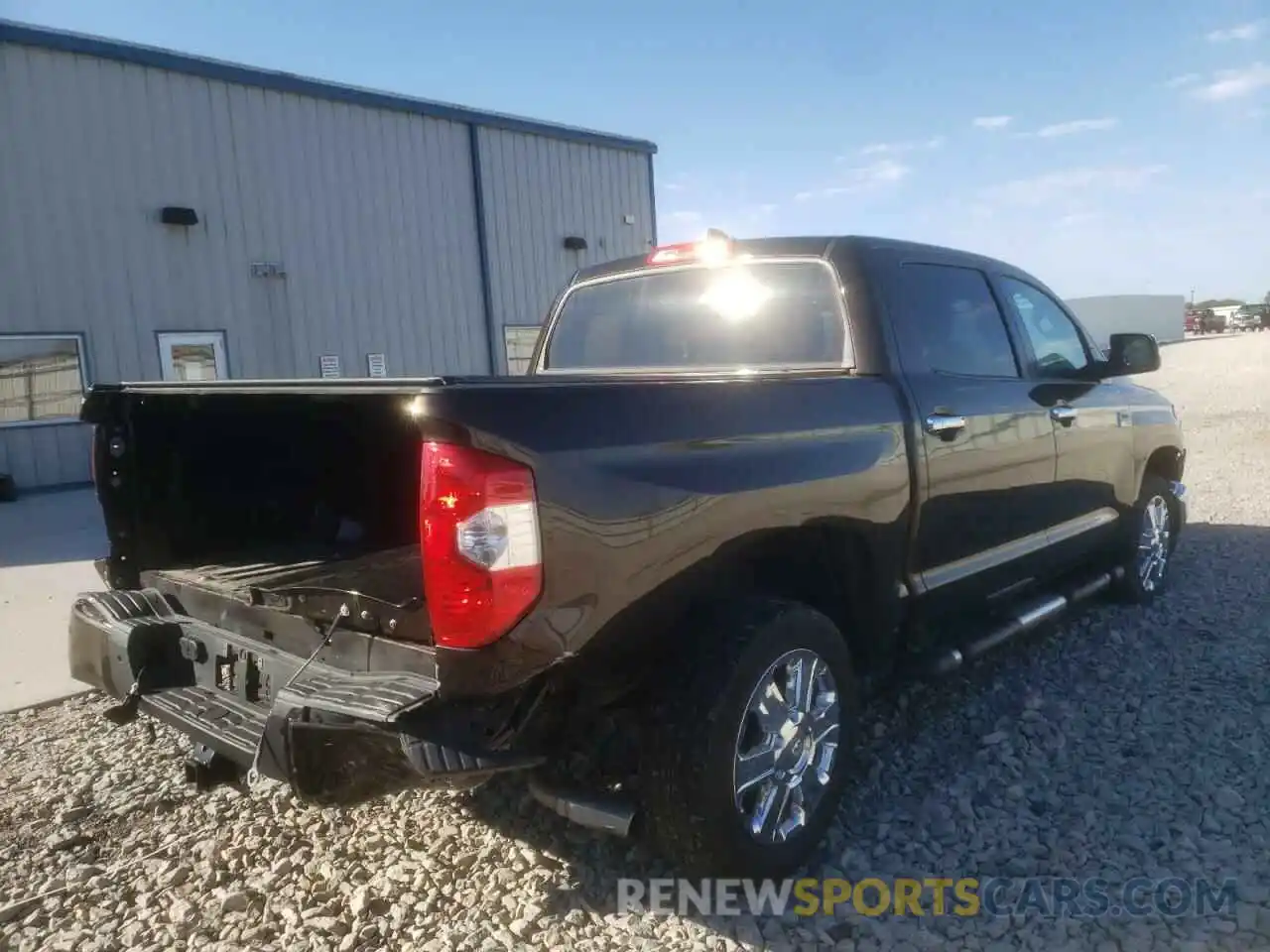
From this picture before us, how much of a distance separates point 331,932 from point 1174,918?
2232 mm

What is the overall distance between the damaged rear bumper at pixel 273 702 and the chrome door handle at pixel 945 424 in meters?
1.83

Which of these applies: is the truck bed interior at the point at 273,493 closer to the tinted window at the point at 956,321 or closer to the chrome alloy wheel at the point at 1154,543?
the tinted window at the point at 956,321

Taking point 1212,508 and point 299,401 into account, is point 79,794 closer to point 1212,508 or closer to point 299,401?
point 299,401

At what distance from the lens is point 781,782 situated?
8.75 ft

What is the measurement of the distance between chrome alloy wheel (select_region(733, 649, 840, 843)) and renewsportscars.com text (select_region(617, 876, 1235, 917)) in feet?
0.56

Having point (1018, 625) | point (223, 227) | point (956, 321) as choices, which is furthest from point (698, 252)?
point (223, 227)

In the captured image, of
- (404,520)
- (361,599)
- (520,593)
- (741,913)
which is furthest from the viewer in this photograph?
(404,520)

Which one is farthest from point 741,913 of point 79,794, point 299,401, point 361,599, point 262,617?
point 79,794

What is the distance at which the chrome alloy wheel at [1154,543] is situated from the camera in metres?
5.11

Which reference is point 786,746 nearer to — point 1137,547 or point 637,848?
point 637,848

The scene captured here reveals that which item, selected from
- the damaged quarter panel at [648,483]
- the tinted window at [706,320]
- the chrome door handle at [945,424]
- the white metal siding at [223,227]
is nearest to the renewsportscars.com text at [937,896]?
the damaged quarter panel at [648,483]

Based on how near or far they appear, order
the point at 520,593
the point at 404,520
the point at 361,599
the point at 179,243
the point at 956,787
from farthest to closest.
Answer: the point at 179,243 < the point at 404,520 < the point at 956,787 < the point at 361,599 < the point at 520,593

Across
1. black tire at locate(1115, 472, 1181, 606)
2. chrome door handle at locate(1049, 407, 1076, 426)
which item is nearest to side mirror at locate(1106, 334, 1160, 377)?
chrome door handle at locate(1049, 407, 1076, 426)

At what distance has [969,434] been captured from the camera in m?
3.43
